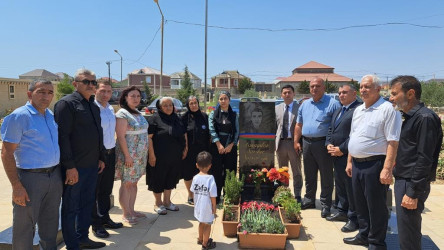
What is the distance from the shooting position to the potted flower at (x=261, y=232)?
12.1 feet

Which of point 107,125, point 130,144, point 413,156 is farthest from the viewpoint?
point 130,144

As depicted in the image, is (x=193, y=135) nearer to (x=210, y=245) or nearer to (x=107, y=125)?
(x=107, y=125)

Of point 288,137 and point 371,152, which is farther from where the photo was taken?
point 288,137

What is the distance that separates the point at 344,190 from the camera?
184 inches

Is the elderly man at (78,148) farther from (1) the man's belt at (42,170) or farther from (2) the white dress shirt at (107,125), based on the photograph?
(2) the white dress shirt at (107,125)

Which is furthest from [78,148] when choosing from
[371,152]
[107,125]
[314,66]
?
[314,66]

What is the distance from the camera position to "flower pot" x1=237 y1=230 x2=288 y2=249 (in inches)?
145

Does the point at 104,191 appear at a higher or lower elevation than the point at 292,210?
higher

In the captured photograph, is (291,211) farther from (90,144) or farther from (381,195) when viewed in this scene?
(90,144)

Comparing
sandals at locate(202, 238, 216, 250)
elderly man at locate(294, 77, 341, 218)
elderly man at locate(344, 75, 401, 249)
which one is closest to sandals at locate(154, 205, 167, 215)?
sandals at locate(202, 238, 216, 250)

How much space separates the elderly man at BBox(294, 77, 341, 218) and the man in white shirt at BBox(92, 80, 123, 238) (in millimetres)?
2923

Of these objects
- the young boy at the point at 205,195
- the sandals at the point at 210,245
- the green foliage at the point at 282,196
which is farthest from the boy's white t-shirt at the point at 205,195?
the green foliage at the point at 282,196

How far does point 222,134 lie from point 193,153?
1.93 ft

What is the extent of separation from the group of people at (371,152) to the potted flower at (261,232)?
915mm
